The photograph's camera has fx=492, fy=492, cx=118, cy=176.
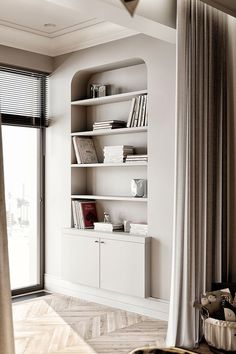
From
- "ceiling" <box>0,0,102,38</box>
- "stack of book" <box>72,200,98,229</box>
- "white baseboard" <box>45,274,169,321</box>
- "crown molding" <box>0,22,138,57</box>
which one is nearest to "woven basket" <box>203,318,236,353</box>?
"white baseboard" <box>45,274,169,321</box>

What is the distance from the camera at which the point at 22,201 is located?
5418mm

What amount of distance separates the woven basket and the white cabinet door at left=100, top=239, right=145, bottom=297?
1135 millimetres

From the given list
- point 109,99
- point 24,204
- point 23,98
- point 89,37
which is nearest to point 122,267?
point 24,204

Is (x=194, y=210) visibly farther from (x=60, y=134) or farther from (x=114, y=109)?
(x=60, y=134)

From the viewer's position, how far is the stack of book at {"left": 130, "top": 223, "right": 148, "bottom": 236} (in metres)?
4.63

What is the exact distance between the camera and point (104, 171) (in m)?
5.27

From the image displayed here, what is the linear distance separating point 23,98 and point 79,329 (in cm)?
256

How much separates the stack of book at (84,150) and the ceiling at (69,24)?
3.19 feet

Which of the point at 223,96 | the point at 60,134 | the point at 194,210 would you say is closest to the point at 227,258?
the point at 194,210

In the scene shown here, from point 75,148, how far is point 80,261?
119 cm

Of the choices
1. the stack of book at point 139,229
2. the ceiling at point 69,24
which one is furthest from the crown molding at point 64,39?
the stack of book at point 139,229

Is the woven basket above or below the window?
below

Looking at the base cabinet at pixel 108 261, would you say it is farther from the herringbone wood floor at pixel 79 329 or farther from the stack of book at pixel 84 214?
the herringbone wood floor at pixel 79 329

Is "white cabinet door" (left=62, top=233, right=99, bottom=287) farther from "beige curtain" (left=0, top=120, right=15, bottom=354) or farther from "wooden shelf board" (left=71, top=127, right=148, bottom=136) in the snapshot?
"beige curtain" (left=0, top=120, right=15, bottom=354)
